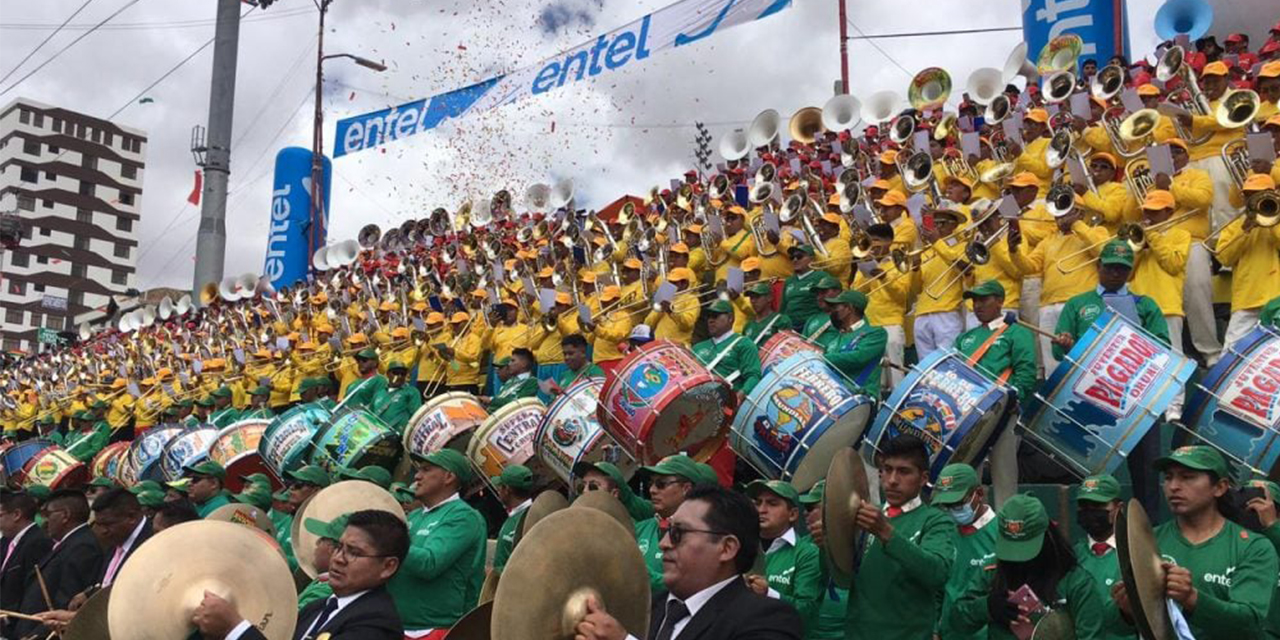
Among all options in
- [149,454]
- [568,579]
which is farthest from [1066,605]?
[149,454]

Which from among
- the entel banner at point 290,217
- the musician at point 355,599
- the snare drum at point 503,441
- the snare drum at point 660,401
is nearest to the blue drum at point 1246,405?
the snare drum at point 660,401

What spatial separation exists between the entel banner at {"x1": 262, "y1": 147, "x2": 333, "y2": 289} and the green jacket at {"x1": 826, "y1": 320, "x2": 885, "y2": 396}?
1876 cm

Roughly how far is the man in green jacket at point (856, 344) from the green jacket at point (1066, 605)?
9.84ft

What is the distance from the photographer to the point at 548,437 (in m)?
8.52

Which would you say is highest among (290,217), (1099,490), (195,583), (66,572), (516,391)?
(290,217)

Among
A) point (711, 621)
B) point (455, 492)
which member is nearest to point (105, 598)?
point (455, 492)

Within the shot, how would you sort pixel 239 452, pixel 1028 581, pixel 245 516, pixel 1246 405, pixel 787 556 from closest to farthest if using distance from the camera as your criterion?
pixel 1028 581, pixel 787 556, pixel 1246 405, pixel 245 516, pixel 239 452

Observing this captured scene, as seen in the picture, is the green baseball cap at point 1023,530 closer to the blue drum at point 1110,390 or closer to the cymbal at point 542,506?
the blue drum at point 1110,390

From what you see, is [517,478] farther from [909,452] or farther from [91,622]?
[909,452]

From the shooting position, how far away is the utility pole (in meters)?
23.1

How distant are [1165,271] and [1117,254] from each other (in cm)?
86

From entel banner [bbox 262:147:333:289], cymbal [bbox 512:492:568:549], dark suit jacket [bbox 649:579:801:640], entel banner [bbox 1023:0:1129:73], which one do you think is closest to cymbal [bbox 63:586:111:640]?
cymbal [bbox 512:492:568:549]

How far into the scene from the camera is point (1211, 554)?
176 inches

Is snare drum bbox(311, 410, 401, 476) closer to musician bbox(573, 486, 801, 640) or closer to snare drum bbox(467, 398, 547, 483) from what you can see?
snare drum bbox(467, 398, 547, 483)
